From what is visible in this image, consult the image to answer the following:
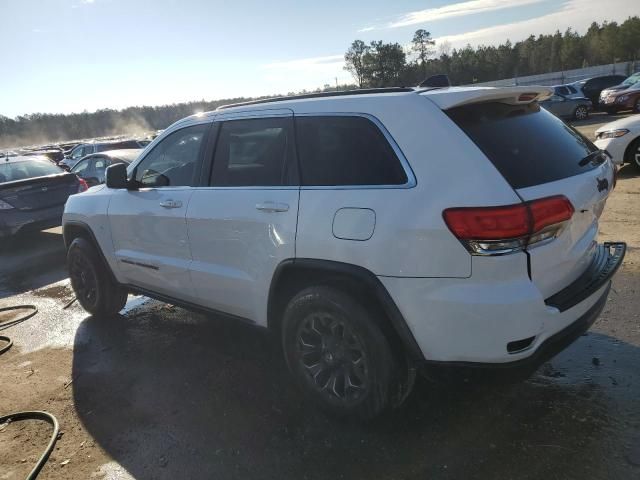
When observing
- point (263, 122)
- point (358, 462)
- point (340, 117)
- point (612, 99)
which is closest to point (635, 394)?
point (358, 462)

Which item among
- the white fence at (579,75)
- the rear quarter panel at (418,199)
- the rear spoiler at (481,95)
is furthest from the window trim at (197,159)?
the white fence at (579,75)

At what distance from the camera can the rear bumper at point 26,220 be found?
859 cm

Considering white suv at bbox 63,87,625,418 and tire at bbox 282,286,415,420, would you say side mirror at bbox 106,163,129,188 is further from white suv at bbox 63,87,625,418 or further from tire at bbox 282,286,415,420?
tire at bbox 282,286,415,420

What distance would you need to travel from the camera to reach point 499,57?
231 feet

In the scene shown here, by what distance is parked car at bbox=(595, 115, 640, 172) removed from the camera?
8.91 m

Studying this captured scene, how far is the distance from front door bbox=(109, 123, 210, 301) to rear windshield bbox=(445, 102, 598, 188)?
2073 millimetres

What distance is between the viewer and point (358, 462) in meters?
2.73

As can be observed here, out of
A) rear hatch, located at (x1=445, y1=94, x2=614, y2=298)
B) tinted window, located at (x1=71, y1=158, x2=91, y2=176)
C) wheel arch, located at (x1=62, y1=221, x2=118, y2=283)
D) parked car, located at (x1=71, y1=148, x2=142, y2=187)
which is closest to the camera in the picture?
rear hatch, located at (x1=445, y1=94, x2=614, y2=298)

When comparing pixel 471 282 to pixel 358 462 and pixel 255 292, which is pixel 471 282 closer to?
pixel 358 462

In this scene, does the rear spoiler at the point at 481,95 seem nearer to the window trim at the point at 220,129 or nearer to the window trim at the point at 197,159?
the window trim at the point at 220,129

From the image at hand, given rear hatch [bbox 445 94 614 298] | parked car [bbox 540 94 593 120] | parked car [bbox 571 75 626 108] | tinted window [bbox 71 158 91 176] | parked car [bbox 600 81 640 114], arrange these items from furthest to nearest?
parked car [bbox 571 75 626 108] → parked car [bbox 540 94 593 120] → parked car [bbox 600 81 640 114] → tinted window [bbox 71 158 91 176] → rear hatch [bbox 445 94 614 298]

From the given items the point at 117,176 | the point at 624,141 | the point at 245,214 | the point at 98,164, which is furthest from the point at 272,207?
the point at 98,164

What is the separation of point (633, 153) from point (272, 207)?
8.36 meters

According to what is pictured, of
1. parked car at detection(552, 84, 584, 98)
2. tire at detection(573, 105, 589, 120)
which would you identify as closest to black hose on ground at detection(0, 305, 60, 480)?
parked car at detection(552, 84, 584, 98)
